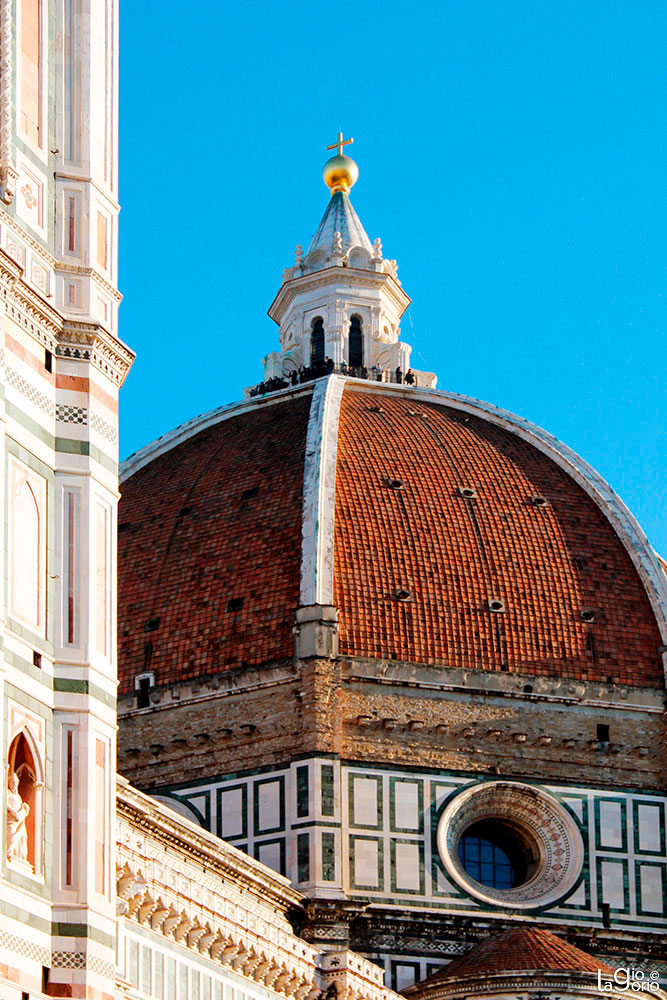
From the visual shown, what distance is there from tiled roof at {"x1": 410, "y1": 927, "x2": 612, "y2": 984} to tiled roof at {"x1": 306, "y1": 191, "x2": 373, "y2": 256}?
2065 centimetres

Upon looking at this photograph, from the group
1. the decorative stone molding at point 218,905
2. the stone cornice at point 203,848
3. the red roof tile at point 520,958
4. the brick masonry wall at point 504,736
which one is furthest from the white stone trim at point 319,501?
the red roof tile at point 520,958

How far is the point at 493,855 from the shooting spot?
43562mm

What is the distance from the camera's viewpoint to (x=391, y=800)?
4206 centimetres

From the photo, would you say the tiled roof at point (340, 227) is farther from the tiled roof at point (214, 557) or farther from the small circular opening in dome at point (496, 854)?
the small circular opening in dome at point (496, 854)

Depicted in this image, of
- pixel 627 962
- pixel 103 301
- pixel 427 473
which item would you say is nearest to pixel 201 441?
pixel 427 473

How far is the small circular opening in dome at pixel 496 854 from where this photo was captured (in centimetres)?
4316

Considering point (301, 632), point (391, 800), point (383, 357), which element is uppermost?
point (383, 357)

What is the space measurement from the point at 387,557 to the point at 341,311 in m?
11.4

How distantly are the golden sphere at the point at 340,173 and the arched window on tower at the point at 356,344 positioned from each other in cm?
477

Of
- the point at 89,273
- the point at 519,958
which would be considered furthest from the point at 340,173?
the point at 89,273

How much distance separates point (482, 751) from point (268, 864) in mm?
4835

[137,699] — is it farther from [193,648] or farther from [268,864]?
[268,864]

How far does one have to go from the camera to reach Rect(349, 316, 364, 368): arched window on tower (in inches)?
2144

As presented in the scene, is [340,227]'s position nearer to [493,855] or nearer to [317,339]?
[317,339]
